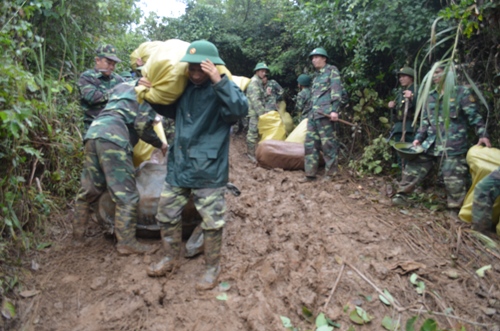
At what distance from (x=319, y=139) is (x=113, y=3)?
3504mm

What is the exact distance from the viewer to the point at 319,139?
5.55 m

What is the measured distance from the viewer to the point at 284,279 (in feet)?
9.69

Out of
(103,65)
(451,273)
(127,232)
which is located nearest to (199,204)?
(127,232)

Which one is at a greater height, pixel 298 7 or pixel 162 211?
pixel 298 7

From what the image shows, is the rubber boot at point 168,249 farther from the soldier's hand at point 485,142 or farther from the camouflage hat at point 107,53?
the soldier's hand at point 485,142

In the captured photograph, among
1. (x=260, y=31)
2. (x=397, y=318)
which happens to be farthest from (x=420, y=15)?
(x=260, y=31)

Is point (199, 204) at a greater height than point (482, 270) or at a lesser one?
greater

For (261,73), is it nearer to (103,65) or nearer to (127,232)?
(103,65)

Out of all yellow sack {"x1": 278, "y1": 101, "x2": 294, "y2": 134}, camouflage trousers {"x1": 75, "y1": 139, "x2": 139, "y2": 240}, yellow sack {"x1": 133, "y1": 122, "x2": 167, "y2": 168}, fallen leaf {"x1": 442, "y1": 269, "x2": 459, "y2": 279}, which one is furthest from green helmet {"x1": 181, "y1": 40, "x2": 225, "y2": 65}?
yellow sack {"x1": 278, "y1": 101, "x2": 294, "y2": 134}

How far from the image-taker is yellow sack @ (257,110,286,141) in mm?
6916

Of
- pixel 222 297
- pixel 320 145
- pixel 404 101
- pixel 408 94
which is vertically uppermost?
pixel 408 94

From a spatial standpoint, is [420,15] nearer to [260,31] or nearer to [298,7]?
[298,7]

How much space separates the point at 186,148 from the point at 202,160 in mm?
158

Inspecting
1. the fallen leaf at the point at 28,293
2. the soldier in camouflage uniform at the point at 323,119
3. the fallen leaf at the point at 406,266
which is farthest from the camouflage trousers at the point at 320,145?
the fallen leaf at the point at 28,293
